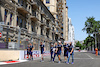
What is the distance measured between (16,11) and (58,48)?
12.9 metres

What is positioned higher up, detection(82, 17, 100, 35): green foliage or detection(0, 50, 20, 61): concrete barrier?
detection(82, 17, 100, 35): green foliage

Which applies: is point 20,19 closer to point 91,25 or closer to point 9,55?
point 9,55

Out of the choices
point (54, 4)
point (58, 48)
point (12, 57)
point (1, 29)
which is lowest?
point (12, 57)

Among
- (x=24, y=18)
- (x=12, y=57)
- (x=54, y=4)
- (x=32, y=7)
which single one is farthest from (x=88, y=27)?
(x=12, y=57)

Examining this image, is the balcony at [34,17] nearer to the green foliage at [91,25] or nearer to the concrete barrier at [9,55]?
the concrete barrier at [9,55]

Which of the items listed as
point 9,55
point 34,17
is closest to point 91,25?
point 34,17

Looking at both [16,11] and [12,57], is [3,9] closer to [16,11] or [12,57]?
[16,11]

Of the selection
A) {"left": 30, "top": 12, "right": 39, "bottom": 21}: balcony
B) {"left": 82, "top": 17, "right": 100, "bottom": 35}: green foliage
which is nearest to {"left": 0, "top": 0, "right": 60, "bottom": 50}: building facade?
{"left": 30, "top": 12, "right": 39, "bottom": 21}: balcony

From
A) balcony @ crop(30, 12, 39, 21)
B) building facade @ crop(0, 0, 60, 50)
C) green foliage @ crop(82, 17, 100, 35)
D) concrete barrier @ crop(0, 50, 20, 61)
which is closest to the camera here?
concrete barrier @ crop(0, 50, 20, 61)

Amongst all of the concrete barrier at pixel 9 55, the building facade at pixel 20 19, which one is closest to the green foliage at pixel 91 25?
the building facade at pixel 20 19

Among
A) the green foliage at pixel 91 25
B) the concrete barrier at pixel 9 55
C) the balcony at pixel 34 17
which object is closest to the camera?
the concrete barrier at pixel 9 55

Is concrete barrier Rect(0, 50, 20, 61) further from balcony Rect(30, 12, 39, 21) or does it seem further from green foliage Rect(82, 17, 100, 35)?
green foliage Rect(82, 17, 100, 35)

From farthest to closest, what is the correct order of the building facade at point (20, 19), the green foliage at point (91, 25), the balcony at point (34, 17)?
1. the green foliage at point (91, 25)
2. the balcony at point (34, 17)
3. the building facade at point (20, 19)

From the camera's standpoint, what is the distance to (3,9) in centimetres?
1727
